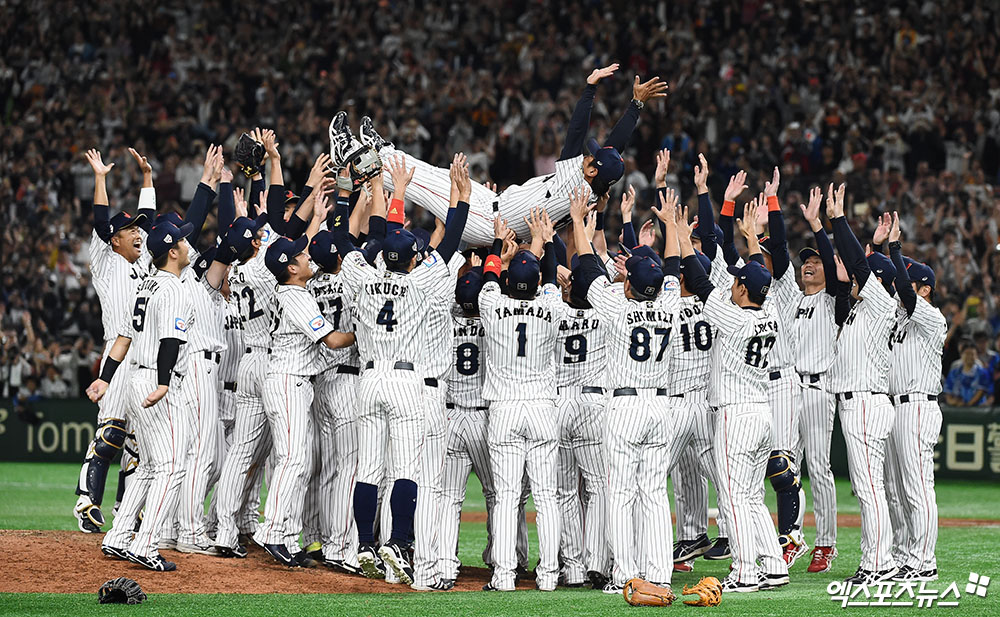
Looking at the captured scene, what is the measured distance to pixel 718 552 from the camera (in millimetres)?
9383

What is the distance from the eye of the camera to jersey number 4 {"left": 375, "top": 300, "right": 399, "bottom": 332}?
805 cm

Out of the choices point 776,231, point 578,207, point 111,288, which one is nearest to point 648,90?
point 776,231

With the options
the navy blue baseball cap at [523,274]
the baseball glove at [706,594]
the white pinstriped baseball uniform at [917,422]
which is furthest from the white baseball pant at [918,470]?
the navy blue baseball cap at [523,274]

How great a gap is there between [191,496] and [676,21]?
1647 cm

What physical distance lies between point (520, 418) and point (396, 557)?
3.90ft

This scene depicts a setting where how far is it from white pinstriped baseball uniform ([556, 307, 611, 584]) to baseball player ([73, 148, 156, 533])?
3287 millimetres

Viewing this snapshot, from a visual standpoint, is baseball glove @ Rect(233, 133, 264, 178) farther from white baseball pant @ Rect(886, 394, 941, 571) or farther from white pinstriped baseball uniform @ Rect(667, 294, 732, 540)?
white baseball pant @ Rect(886, 394, 941, 571)

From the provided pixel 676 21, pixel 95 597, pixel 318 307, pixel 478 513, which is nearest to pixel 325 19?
pixel 676 21

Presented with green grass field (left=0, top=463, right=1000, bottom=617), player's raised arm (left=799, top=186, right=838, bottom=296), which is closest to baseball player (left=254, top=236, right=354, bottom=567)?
green grass field (left=0, top=463, right=1000, bottom=617)

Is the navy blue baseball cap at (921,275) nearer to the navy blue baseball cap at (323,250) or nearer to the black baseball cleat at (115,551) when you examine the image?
the navy blue baseball cap at (323,250)

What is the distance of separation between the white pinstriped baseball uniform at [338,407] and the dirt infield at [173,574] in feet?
1.07

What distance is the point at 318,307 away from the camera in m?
8.65

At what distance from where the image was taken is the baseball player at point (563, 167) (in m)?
8.82

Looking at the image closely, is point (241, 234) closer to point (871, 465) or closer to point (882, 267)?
point (882, 267)
